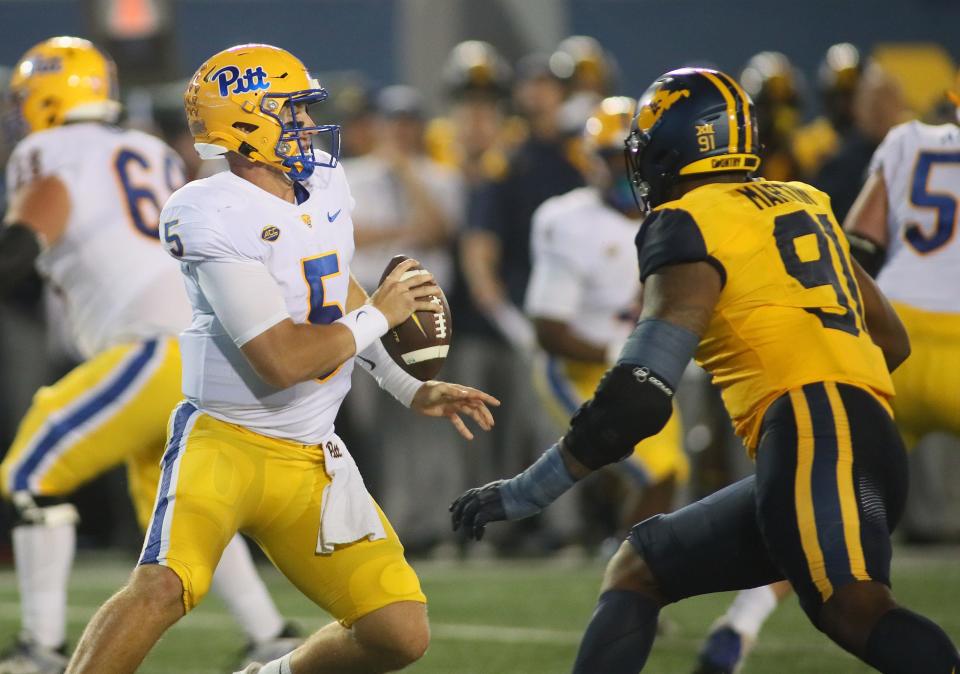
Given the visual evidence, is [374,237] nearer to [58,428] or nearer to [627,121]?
[627,121]

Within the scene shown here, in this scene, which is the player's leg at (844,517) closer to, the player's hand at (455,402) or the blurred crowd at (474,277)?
the player's hand at (455,402)

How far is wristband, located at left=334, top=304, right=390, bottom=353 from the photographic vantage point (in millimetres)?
3619

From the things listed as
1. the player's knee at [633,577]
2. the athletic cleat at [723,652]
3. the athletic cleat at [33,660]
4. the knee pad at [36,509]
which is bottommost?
the athletic cleat at [723,652]

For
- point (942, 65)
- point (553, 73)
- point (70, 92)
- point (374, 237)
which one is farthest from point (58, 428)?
point (942, 65)

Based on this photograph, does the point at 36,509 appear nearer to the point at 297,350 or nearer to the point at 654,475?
the point at 297,350

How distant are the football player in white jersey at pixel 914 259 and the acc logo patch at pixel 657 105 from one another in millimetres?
1442

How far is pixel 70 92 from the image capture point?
5.24 meters

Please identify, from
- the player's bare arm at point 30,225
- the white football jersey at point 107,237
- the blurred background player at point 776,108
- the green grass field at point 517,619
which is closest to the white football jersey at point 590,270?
the green grass field at point 517,619

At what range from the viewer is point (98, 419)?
490 centimetres

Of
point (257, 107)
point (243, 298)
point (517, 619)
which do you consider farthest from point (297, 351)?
point (517, 619)

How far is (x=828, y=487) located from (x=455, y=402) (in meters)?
0.97

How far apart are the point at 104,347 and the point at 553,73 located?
4.15m

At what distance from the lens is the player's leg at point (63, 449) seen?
16.1 ft

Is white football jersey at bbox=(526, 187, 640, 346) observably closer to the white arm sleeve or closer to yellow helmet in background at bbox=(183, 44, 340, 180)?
yellow helmet in background at bbox=(183, 44, 340, 180)
